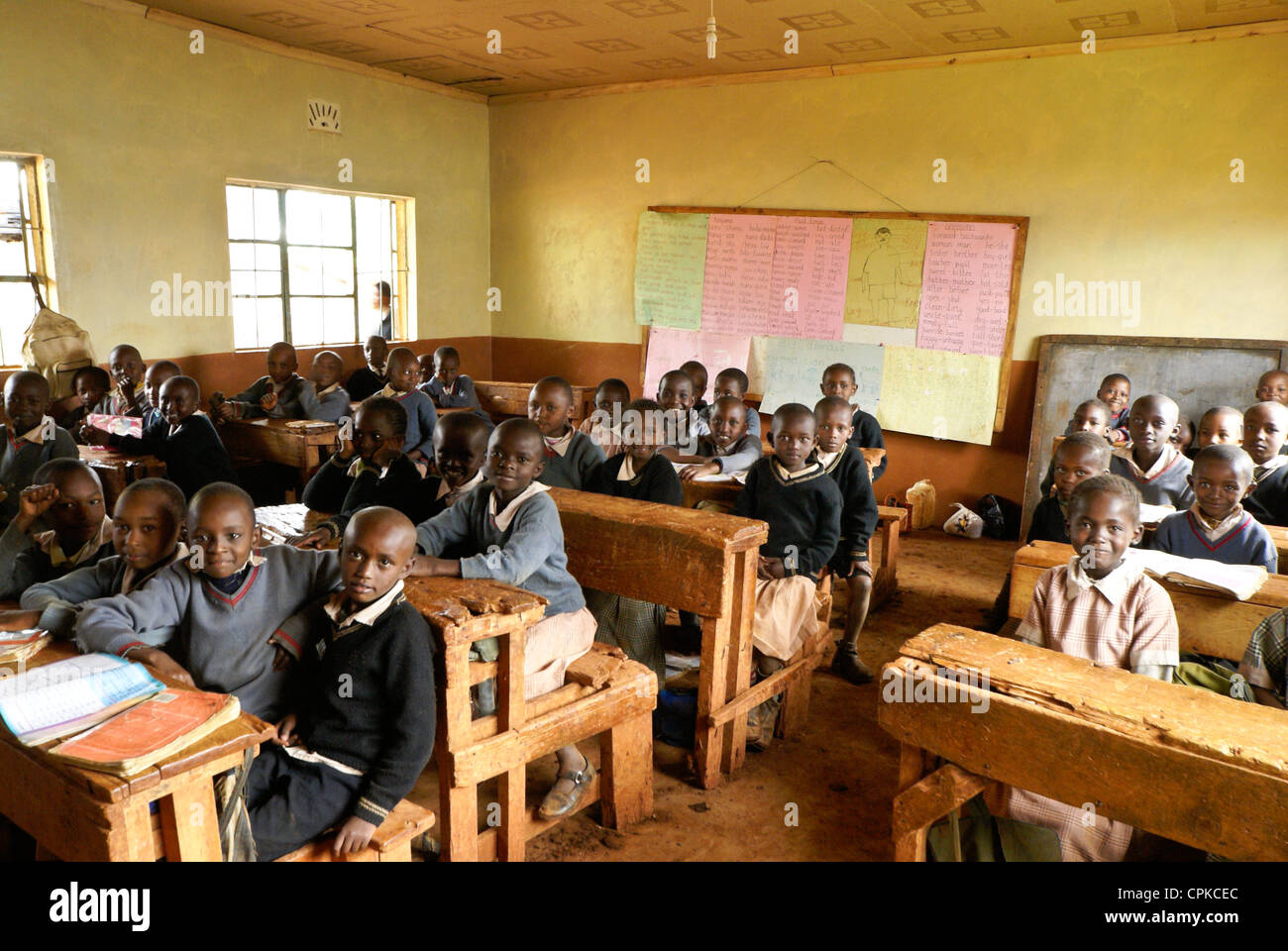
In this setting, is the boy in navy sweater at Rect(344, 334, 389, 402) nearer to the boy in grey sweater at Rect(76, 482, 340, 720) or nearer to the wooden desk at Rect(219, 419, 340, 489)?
the wooden desk at Rect(219, 419, 340, 489)

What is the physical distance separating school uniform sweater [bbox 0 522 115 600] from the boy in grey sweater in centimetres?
56

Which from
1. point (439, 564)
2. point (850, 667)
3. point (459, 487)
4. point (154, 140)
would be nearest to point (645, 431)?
point (459, 487)

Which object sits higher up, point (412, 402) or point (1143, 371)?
point (1143, 371)

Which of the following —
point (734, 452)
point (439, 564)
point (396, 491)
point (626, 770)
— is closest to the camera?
point (439, 564)

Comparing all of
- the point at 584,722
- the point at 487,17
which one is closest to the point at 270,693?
the point at 584,722

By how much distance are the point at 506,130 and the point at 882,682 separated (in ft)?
25.0

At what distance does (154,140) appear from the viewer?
19.5 ft

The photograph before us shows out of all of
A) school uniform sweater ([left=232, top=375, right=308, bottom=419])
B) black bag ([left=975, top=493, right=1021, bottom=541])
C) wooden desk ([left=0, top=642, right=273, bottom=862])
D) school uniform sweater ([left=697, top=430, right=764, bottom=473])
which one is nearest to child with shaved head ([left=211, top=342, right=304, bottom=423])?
school uniform sweater ([left=232, top=375, right=308, bottom=419])

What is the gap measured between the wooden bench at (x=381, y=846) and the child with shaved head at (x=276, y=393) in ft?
14.6

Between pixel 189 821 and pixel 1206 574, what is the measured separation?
2354 mm

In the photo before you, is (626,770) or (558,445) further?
(558,445)

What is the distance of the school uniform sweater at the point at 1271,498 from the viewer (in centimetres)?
357

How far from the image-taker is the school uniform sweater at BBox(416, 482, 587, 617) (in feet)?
7.55

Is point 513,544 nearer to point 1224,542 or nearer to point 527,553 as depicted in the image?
point 527,553
